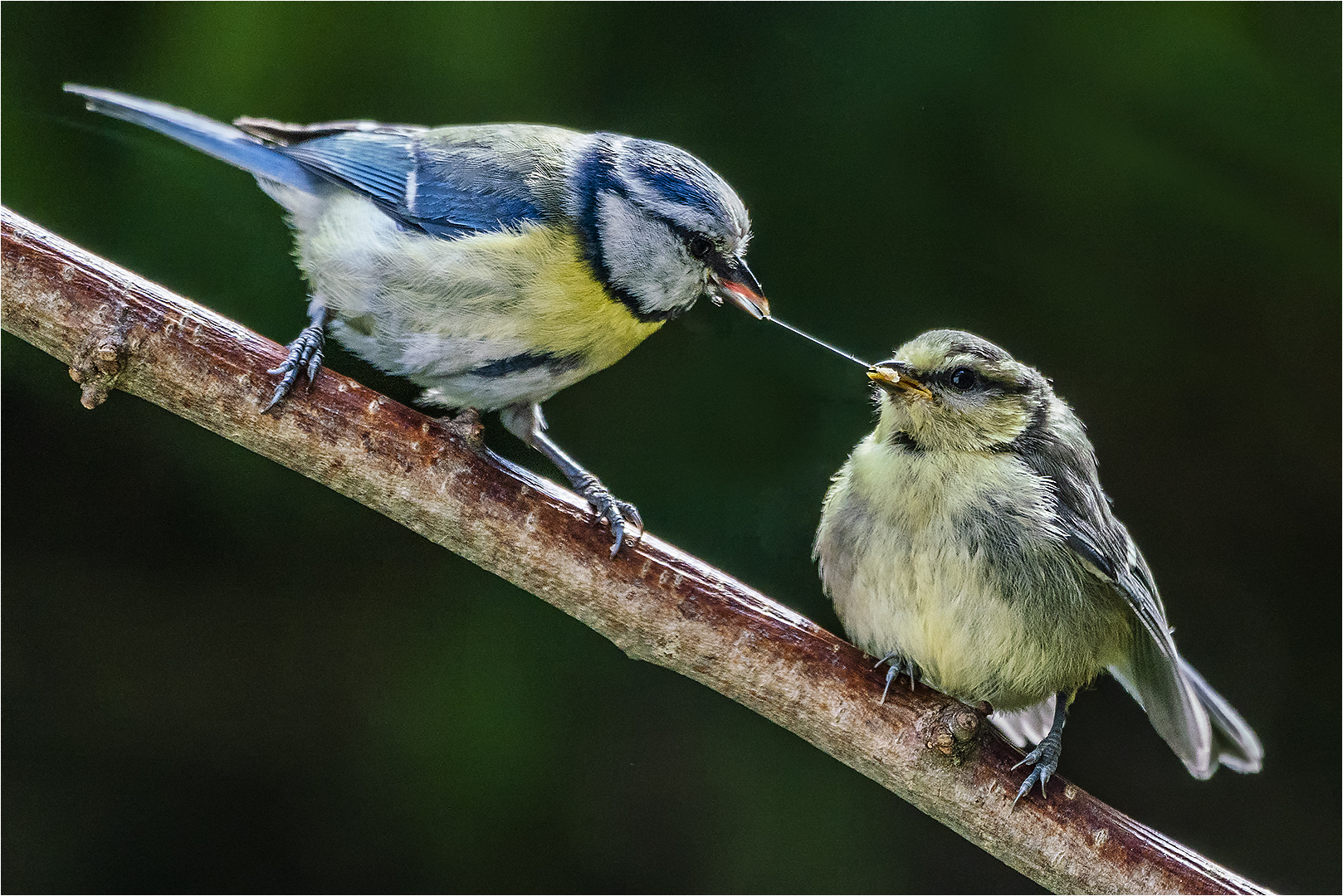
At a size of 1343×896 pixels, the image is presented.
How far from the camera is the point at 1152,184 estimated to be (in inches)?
94.6

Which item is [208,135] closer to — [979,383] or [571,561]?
[571,561]

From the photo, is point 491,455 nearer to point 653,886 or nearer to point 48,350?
point 48,350

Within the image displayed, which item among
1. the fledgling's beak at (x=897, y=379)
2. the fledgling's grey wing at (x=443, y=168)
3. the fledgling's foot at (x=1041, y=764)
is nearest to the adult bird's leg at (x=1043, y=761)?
the fledgling's foot at (x=1041, y=764)

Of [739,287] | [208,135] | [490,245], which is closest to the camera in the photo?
[739,287]

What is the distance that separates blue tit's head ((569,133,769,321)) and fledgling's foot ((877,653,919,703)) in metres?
0.59

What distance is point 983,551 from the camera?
1.68 meters

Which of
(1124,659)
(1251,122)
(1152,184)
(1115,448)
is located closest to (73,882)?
(1124,659)

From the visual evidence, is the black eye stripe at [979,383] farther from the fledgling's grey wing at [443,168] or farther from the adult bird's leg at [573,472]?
the fledgling's grey wing at [443,168]

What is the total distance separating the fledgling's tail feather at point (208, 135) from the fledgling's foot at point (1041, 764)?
1495 millimetres

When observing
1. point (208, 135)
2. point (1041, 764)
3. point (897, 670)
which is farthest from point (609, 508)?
point (208, 135)

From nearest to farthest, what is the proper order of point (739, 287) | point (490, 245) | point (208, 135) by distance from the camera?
point (739, 287)
point (490, 245)
point (208, 135)

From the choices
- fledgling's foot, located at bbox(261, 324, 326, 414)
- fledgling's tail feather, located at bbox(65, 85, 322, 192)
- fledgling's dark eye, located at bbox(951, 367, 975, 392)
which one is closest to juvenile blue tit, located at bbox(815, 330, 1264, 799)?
fledgling's dark eye, located at bbox(951, 367, 975, 392)

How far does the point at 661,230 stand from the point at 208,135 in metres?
0.80

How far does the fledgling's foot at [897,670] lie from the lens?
5.62ft
